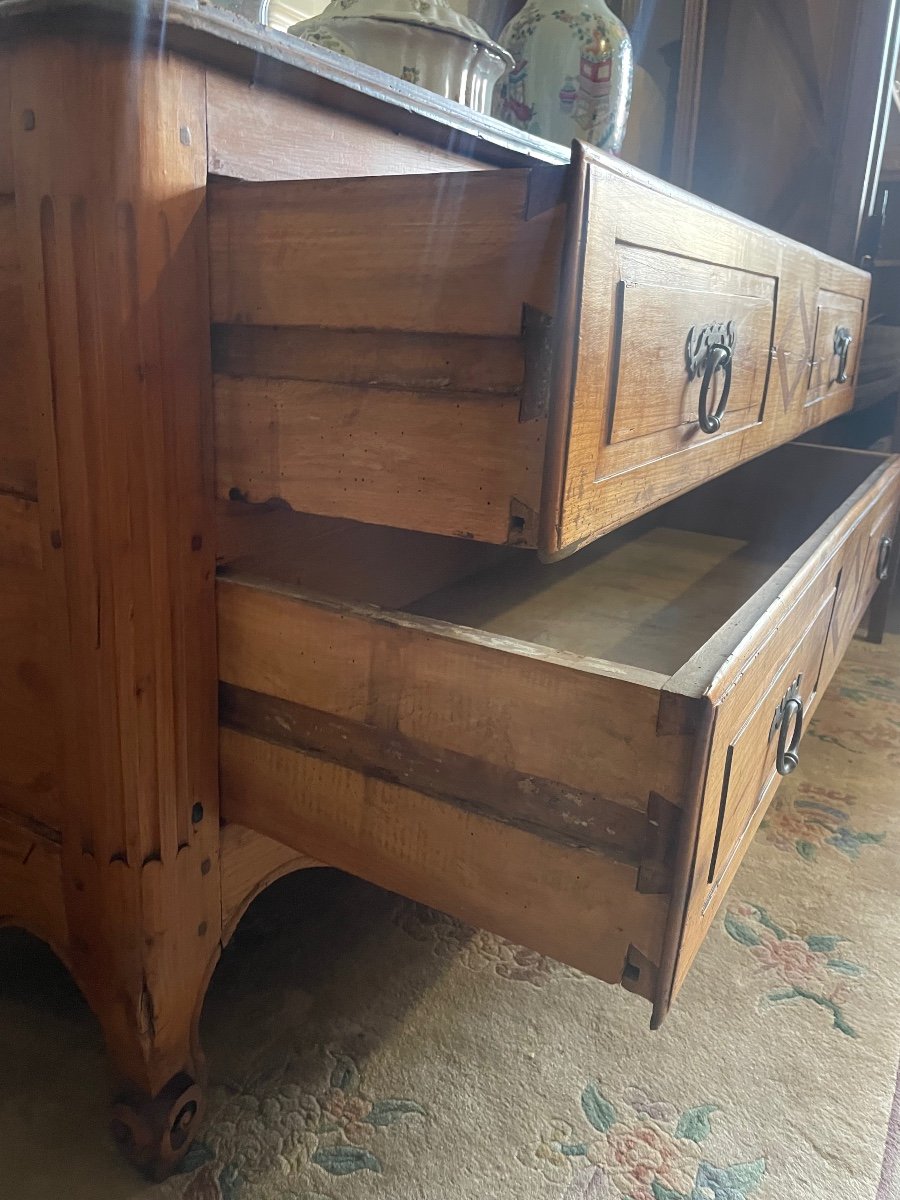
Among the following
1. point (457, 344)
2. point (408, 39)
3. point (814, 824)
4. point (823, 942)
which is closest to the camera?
point (457, 344)

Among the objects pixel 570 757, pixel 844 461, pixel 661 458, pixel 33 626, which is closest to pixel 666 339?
pixel 661 458

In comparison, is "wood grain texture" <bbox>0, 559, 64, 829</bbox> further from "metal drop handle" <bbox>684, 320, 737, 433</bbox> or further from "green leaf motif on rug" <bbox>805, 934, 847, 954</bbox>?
"green leaf motif on rug" <bbox>805, 934, 847, 954</bbox>

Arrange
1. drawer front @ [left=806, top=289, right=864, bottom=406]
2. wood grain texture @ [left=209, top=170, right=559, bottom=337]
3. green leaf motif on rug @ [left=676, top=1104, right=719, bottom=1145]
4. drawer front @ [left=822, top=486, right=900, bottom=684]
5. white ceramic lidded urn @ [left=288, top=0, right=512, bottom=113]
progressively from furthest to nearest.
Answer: drawer front @ [left=806, top=289, right=864, bottom=406]
drawer front @ [left=822, top=486, right=900, bottom=684]
white ceramic lidded urn @ [left=288, top=0, right=512, bottom=113]
green leaf motif on rug @ [left=676, top=1104, right=719, bottom=1145]
wood grain texture @ [left=209, top=170, right=559, bottom=337]

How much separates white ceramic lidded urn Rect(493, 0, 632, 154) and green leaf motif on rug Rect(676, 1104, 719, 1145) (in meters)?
0.96

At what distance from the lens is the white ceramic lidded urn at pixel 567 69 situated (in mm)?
1033

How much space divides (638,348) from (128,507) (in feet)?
1.08

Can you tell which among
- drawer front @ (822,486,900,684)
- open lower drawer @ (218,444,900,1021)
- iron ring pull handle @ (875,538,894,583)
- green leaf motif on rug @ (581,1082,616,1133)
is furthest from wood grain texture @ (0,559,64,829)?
iron ring pull handle @ (875,538,894,583)

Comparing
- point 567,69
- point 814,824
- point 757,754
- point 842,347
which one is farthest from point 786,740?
point 842,347

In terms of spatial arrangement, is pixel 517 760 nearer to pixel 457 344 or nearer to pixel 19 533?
pixel 457 344

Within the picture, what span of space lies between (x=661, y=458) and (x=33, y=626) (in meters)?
0.45

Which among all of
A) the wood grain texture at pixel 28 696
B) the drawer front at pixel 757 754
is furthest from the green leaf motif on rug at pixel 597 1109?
the wood grain texture at pixel 28 696

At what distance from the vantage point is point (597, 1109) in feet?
2.39

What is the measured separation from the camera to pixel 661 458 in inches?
26.2

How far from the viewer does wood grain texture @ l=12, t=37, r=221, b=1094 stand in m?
0.52
